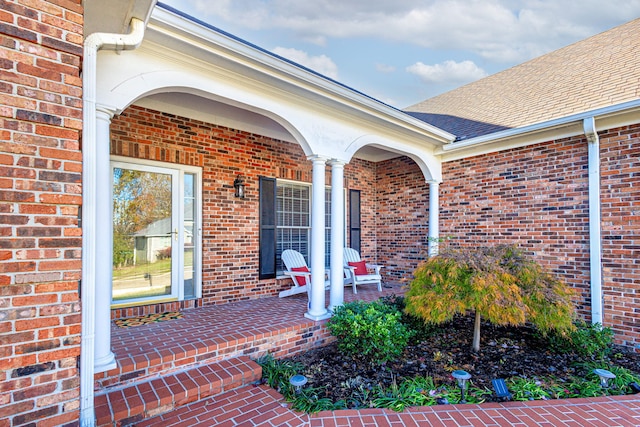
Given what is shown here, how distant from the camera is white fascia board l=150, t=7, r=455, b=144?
2.65 m

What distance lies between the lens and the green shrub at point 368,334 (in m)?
3.38

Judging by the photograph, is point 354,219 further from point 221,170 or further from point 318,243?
point 221,170

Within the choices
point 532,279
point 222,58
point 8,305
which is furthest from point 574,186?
point 8,305

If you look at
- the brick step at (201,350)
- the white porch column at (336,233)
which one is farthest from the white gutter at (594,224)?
the brick step at (201,350)

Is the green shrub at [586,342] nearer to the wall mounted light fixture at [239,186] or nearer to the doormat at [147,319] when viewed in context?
the wall mounted light fixture at [239,186]

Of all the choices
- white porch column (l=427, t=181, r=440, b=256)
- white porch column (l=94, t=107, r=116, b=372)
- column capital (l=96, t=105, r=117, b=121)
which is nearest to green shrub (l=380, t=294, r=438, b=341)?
white porch column (l=427, t=181, r=440, b=256)

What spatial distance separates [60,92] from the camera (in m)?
1.74

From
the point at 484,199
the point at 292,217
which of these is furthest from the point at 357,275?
the point at 484,199

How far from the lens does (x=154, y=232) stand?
4430 mm

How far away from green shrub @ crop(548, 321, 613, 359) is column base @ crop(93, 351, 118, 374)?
14.7ft

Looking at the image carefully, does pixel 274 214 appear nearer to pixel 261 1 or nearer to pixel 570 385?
pixel 261 1

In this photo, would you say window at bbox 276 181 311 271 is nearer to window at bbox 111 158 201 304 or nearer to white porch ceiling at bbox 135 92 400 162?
white porch ceiling at bbox 135 92 400 162

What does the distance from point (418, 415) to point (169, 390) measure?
1995mm

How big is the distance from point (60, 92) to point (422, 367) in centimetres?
379
